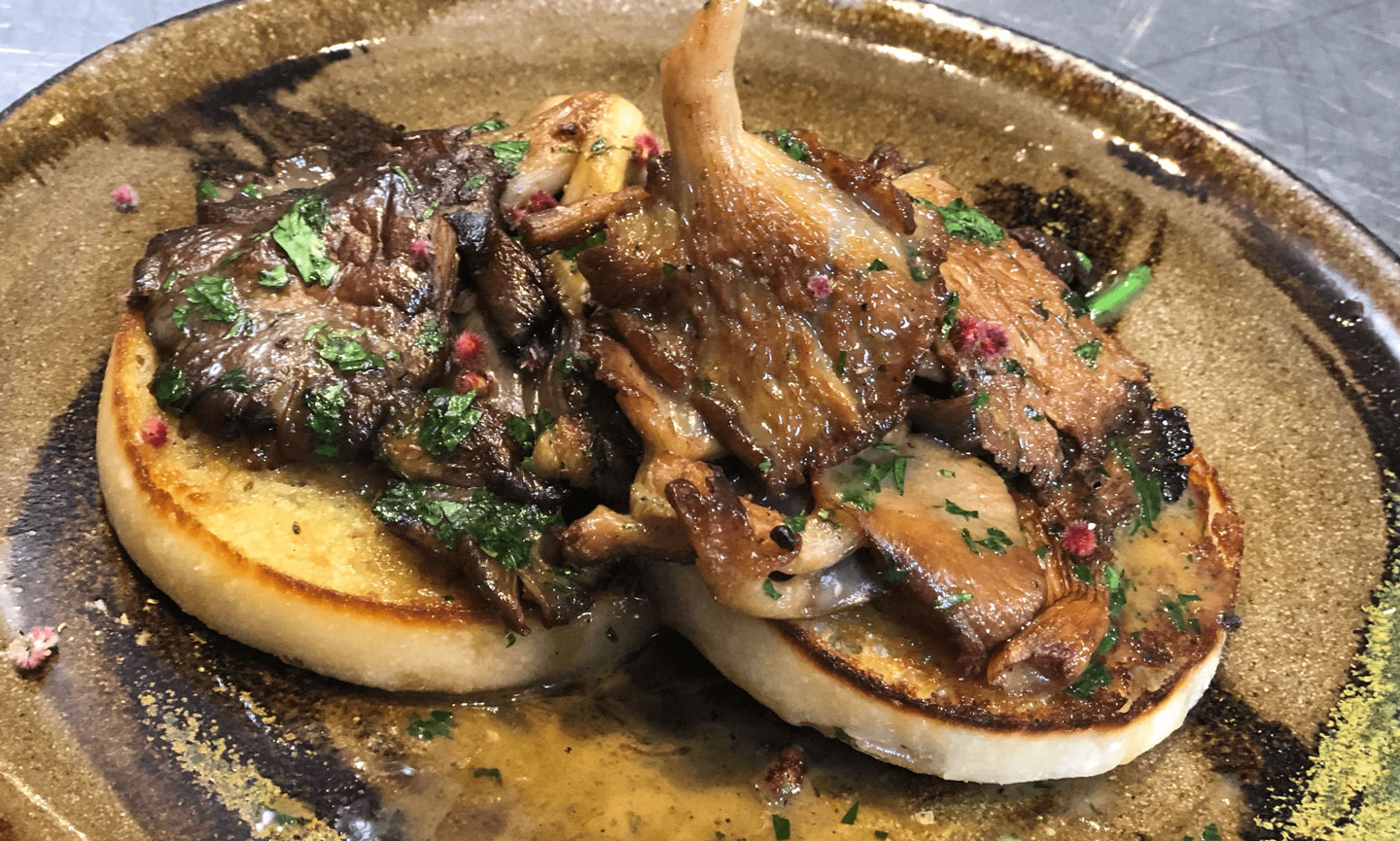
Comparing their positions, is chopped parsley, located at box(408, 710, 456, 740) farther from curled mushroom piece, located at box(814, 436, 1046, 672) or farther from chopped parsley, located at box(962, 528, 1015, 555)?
chopped parsley, located at box(962, 528, 1015, 555)

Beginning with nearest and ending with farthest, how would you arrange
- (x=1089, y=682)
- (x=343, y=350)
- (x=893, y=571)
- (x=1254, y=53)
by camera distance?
(x=893, y=571), (x=1089, y=682), (x=343, y=350), (x=1254, y=53)

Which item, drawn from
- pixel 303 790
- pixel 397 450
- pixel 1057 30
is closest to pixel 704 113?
pixel 397 450

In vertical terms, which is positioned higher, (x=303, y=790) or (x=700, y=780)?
(x=303, y=790)

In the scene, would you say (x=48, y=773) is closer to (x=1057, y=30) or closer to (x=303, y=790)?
(x=303, y=790)

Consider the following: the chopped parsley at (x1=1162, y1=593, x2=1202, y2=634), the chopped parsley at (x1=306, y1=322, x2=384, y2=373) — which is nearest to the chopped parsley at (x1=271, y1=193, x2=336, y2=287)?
the chopped parsley at (x1=306, y1=322, x2=384, y2=373)

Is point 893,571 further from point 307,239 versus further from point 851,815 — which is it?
point 307,239

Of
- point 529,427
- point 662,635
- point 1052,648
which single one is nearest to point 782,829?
point 662,635
